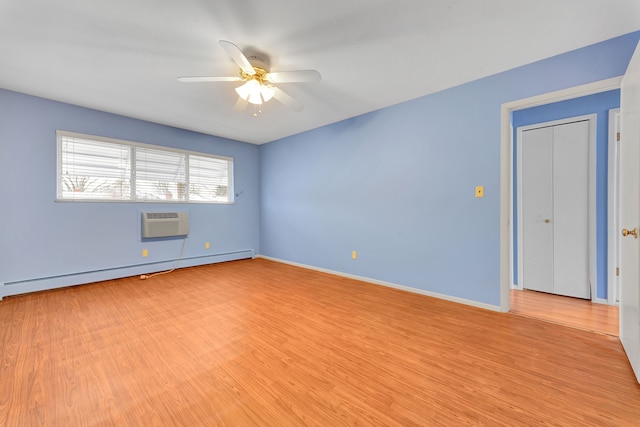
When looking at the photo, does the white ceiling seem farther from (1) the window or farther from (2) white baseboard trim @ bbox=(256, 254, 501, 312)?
(2) white baseboard trim @ bbox=(256, 254, 501, 312)

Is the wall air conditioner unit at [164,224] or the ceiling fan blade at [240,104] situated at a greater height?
the ceiling fan blade at [240,104]

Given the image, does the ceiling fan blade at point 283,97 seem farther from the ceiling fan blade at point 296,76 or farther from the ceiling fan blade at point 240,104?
the ceiling fan blade at point 240,104

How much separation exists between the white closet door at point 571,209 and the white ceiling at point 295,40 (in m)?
1.27

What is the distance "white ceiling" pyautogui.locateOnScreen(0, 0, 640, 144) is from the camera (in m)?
1.72

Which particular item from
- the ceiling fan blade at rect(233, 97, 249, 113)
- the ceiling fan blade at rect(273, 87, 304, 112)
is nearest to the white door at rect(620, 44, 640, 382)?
the ceiling fan blade at rect(273, 87, 304, 112)

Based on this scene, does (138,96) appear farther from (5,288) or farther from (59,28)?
(5,288)

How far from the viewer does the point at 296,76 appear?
2143 millimetres

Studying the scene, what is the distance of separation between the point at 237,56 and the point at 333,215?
267 centimetres

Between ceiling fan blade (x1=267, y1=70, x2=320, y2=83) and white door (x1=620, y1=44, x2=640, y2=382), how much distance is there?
6.91ft

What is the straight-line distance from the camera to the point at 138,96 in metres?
3.09

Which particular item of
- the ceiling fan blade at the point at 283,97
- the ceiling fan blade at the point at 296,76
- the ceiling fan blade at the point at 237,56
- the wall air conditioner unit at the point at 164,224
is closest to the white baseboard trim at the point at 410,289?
the wall air conditioner unit at the point at 164,224

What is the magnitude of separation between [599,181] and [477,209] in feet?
4.78

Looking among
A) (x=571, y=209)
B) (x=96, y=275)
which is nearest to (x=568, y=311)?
(x=571, y=209)

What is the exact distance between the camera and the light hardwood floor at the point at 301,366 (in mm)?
1289
